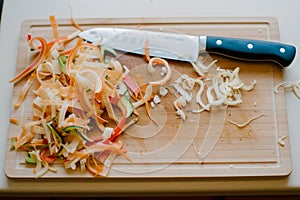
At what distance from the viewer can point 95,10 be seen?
130cm

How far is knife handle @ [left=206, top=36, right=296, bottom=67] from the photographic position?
1163 mm

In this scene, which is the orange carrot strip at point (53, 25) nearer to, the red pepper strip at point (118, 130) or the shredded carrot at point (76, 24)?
the shredded carrot at point (76, 24)

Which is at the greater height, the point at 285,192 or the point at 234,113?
the point at 234,113

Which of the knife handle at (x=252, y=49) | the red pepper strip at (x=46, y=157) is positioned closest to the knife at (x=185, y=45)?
the knife handle at (x=252, y=49)

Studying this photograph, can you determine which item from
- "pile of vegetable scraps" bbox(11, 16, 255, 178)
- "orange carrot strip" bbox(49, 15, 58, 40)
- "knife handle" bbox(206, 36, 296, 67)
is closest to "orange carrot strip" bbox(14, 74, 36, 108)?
"pile of vegetable scraps" bbox(11, 16, 255, 178)

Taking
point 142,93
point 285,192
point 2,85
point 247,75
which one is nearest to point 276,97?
point 247,75

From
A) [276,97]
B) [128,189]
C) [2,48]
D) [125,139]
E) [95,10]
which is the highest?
[95,10]

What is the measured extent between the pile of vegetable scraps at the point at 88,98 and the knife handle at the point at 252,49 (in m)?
0.05

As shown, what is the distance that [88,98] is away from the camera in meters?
1.13

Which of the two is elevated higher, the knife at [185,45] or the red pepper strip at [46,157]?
the knife at [185,45]

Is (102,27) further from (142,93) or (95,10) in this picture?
(142,93)

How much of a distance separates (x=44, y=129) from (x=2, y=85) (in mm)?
202

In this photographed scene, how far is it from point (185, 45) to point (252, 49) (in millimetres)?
174

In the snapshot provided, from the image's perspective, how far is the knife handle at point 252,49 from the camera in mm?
1163
